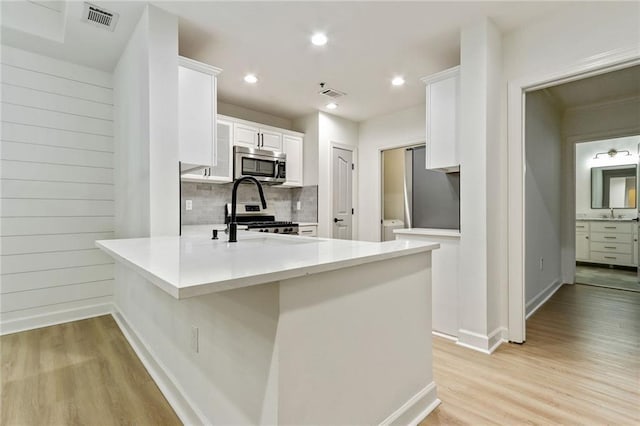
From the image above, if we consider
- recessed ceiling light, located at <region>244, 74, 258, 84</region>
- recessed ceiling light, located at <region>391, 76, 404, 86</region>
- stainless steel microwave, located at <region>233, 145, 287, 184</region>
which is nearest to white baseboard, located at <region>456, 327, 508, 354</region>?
recessed ceiling light, located at <region>391, 76, 404, 86</region>

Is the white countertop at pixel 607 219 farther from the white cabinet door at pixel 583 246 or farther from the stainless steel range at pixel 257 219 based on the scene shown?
the stainless steel range at pixel 257 219

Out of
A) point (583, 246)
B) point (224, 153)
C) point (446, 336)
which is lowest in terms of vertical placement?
point (446, 336)

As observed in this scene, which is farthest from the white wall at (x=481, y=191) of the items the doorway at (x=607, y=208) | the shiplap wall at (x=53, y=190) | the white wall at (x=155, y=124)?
the doorway at (x=607, y=208)

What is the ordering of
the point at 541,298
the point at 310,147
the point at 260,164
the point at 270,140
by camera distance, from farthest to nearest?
the point at 310,147 → the point at 270,140 → the point at 260,164 → the point at 541,298

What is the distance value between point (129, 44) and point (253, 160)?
1880 millimetres

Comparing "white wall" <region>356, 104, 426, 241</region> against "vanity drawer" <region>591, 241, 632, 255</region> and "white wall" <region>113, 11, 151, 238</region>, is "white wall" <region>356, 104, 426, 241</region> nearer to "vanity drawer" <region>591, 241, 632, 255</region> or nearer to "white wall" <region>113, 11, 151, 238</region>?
"white wall" <region>113, 11, 151, 238</region>

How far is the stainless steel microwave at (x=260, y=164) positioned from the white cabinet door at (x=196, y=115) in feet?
A: 4.56

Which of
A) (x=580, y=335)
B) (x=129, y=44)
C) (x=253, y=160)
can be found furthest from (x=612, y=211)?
(x=129, y=44)

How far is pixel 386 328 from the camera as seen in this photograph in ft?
4.67

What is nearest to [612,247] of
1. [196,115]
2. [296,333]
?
[296,333]

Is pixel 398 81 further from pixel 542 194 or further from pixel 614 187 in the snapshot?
pixel 614 187

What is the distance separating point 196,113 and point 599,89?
4.59m

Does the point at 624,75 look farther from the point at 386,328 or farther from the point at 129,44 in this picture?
the point at 129,44

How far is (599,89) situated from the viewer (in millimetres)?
3725
